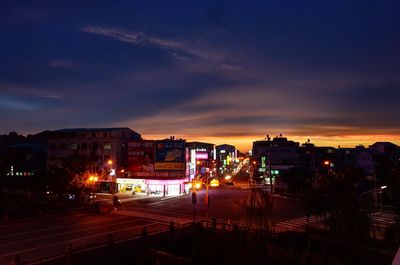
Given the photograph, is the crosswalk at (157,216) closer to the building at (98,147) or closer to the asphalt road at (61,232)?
the asphalt road at (61,232)

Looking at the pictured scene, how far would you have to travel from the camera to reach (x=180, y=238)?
29781 mm

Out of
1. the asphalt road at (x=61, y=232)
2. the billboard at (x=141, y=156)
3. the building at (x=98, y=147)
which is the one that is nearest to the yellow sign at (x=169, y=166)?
the billboard at (x=141, y=156)

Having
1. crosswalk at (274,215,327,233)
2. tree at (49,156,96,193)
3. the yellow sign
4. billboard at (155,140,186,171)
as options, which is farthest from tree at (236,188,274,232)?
billboard at (155,140,186,171)

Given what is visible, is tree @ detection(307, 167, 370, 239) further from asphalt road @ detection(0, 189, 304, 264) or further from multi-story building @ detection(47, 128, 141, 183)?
multi-story building @ detection(47, 128, 141, 183)

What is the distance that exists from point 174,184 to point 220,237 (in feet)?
136

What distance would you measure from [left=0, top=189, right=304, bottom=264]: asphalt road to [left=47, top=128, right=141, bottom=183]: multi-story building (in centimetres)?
1944

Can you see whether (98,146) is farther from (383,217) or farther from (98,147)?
(383,217)

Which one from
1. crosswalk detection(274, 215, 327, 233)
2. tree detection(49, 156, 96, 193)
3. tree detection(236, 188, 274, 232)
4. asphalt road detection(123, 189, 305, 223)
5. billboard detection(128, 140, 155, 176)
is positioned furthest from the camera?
billboard detection(128, 140, 155, 176)

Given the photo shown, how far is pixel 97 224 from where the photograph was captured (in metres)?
37.2

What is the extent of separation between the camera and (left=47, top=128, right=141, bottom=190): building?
75.9 m

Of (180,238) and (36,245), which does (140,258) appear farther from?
(36,245)

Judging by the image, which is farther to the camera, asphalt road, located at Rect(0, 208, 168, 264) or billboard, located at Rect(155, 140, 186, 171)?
billboard, located at Rect(155, 140, 186, 171)

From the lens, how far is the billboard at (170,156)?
72000mm

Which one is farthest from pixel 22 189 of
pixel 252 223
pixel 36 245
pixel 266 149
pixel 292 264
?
pixel 266 149
